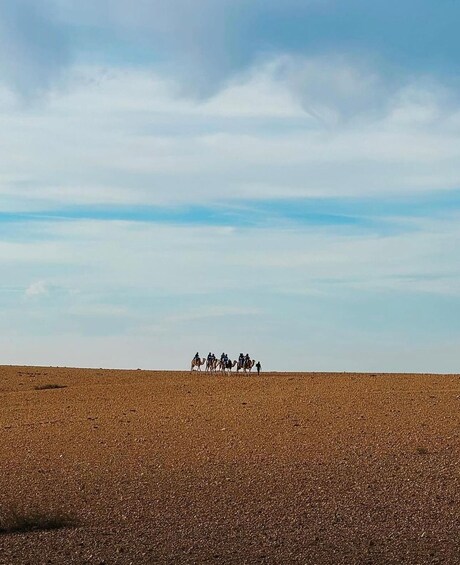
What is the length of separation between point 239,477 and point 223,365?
33.3 metres

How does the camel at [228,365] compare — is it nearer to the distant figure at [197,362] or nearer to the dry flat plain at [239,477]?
the distant figure at [197,362]

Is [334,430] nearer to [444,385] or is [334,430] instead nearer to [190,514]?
[190,514]

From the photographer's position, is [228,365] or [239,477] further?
[228,365]

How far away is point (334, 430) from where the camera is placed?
27.0 metres

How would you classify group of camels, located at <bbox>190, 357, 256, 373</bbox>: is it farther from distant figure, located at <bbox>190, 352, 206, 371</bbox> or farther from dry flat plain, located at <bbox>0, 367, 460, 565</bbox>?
dry flat plain, located at <bbox>0, 367, 460, 565</bbox>

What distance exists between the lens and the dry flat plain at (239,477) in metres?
16.0

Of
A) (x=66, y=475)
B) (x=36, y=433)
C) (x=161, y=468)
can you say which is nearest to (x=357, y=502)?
(x=161, y=468)

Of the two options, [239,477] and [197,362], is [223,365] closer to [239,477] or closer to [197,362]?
[197,362]

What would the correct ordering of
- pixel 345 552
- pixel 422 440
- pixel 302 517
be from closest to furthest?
pixel 345 552 < pixel 302 517 < pixel 422 440

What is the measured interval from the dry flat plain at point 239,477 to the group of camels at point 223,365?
17.1 m

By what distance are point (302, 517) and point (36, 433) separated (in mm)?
12554

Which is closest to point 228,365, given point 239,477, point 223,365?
point 223,365

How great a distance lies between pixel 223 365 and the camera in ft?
180

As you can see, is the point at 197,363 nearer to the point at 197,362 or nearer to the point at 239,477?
the point at 197,362
